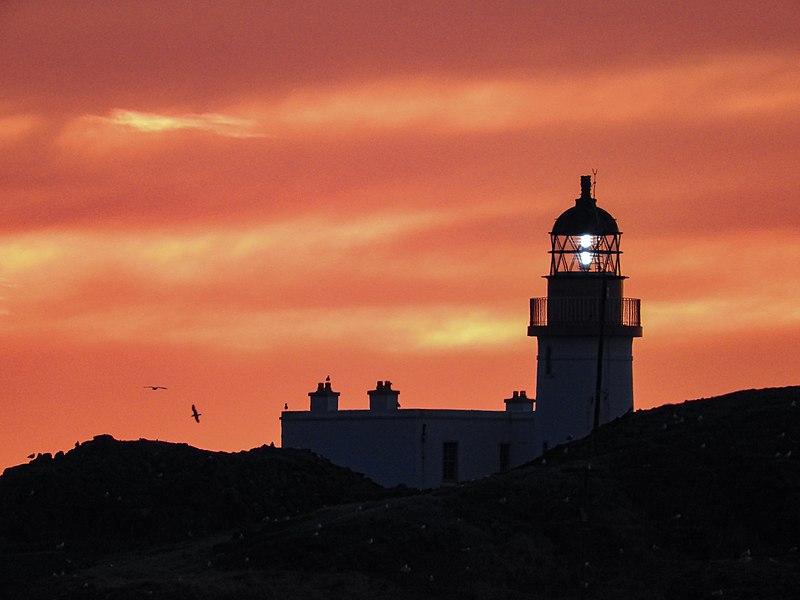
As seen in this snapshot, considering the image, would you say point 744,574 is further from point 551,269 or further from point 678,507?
point 551,269

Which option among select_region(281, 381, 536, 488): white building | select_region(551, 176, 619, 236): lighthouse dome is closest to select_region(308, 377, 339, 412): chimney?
select_region(281, 381, 536, 488): white building

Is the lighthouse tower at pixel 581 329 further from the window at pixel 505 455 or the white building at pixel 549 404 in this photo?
the window at pixel 505 455

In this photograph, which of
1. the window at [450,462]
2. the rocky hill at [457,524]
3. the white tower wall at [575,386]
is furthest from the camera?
the window at [450,462]

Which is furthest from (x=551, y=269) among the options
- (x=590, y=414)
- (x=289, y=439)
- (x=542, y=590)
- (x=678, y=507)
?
(x=542, y=590)

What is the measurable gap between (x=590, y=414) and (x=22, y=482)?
1853 cm

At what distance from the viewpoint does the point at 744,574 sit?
1970 inches

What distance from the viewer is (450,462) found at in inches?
2810

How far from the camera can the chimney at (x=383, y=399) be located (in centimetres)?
7294

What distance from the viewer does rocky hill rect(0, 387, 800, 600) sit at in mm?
50938

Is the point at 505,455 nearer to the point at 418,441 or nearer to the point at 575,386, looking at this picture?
the point at 418,441

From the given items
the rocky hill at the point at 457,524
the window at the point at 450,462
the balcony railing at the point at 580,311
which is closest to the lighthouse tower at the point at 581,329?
the balcony railing at the point at 580,311

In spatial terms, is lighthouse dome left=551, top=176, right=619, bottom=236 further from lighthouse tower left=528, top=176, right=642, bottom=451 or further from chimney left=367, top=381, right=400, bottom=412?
chimney left=367, top=381, right=400, bottom=412

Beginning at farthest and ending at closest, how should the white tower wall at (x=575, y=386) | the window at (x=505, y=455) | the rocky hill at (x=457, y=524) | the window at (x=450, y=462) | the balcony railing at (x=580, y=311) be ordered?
the window at (x=505, y=455) < the window at (x=450, y=462) < the balcony railing at (x=580, y=311) < the white tower wall at (x=575, y=386) < the rocky hill at (x=457, y=524)

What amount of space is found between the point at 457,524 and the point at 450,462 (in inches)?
701
